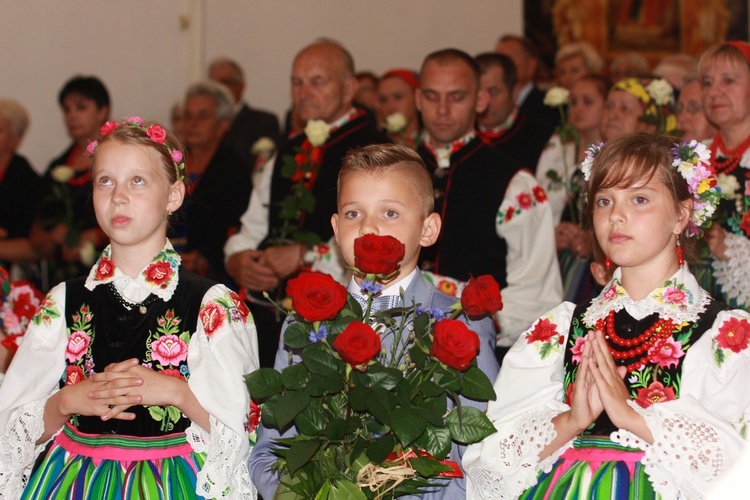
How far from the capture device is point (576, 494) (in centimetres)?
249

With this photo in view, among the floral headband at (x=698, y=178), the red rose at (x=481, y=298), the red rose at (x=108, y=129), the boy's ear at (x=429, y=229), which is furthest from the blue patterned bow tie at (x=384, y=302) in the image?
the red rose at (x=108, y=129)

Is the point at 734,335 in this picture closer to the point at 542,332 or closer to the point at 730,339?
the point at 730,339

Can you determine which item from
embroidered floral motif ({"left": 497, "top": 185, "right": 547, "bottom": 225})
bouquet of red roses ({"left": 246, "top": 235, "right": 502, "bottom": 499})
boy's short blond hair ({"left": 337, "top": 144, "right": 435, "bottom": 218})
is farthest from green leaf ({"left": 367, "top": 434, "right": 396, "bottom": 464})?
embroidered floral motif ({"left": 497, "top": 185, "right": 547, "bottom": 225})

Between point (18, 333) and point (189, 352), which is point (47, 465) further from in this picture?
point (18, 333)

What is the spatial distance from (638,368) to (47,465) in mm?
1608

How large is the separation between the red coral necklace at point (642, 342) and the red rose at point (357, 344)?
70 centimetres

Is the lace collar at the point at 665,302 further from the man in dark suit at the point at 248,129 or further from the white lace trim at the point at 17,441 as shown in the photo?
the man in dark suit at the point at 248,129

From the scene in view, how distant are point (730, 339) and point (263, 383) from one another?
1101 millimetres

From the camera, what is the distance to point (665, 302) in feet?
8.48

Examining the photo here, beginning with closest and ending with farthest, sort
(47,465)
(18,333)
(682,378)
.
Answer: (682,378)
(47,465)
(18,333)

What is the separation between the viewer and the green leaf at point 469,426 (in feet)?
7.80

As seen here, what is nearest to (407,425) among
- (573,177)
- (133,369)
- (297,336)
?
(297,336)

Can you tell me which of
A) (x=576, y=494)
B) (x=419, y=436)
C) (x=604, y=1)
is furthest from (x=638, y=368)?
(x=604, y=1)

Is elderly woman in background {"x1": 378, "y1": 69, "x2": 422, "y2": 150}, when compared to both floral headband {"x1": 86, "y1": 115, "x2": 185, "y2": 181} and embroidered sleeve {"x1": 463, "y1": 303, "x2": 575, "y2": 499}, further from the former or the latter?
embroidered sleeve {"x1": 463, "y1": 303, "x2": 575, "y2": 499}
